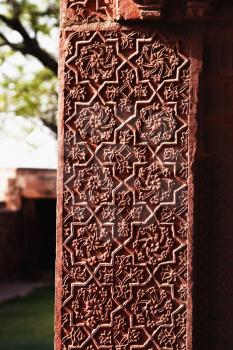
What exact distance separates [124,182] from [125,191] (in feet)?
0.13

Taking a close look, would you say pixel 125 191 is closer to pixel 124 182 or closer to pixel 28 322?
pixel 124 182

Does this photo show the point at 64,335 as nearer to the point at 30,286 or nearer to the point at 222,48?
the point at 222,48

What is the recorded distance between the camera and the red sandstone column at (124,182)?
298 centimetres

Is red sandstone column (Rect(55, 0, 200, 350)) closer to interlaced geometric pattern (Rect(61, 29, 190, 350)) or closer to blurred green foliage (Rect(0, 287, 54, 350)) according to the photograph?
interlaced geometric pattern (Rect(61, 29, 190, 350))

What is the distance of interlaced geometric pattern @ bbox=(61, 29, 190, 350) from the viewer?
9.80 ft

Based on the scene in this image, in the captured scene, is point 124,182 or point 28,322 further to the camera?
point 28,322

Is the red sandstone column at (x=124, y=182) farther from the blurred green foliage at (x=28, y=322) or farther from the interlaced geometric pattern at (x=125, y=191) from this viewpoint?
the blurred green foliage at (x=28, y=322)

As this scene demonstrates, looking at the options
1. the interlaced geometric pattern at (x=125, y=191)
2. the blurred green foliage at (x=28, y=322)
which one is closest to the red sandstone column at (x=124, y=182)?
the interlaced geometric pattern at (x=125, y=191)

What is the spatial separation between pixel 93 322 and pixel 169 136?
89 cm

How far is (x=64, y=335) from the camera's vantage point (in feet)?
10.1

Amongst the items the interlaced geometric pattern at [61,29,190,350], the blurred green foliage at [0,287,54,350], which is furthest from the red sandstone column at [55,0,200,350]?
the blurred green foliage at [0,287,54,350]

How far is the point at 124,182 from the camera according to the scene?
9.94 feet

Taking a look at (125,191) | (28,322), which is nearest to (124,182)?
(125,191)

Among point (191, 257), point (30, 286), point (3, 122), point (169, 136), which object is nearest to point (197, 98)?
point (169, 136)
